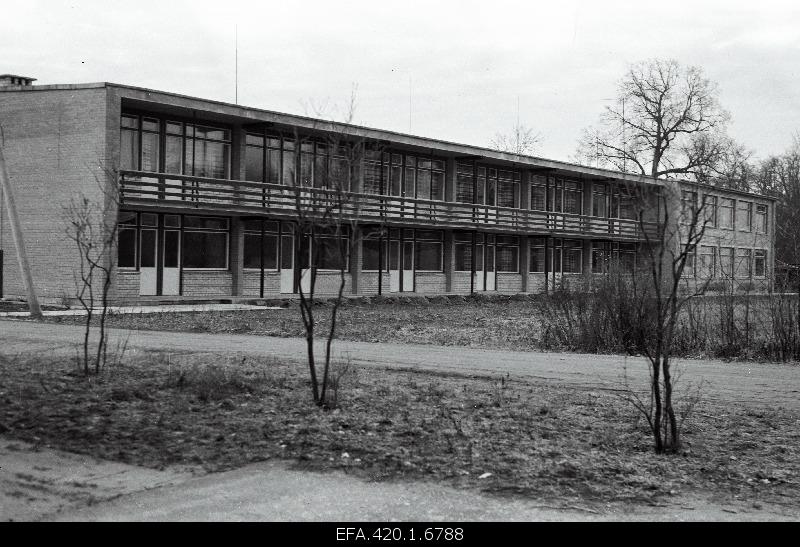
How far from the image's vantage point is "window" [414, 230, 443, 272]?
48.7 metres

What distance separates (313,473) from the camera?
789cm

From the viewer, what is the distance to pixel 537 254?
57.2 meters

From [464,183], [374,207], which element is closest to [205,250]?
[374,207]

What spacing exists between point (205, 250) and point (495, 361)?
2355 cm

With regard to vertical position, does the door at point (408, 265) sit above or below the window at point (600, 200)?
below

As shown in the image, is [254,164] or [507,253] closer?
[254,164]

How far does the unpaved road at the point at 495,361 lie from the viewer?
44.4ft

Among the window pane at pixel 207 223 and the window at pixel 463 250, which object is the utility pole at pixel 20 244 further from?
the window at pixel 463 250

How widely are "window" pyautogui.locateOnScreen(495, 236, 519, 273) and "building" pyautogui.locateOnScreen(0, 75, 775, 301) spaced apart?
0.51 feet

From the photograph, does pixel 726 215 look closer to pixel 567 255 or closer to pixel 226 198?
pixel 567 255

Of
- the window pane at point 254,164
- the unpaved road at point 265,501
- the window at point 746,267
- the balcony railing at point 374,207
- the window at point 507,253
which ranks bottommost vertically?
the unpaved road at point 265,501

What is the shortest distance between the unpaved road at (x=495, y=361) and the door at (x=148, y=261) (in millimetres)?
13926

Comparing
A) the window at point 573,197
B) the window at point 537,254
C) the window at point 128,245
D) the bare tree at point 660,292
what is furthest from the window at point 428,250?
the bare tree at point 660,292

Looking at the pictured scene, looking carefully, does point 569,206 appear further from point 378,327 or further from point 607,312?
point 607,312
